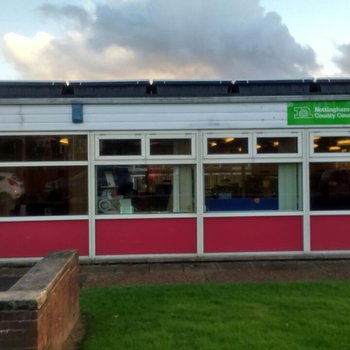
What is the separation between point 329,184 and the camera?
31.3 ft

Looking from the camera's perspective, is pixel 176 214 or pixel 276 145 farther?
pixel 276 145

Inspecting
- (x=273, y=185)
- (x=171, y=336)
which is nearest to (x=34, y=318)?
(x=171, y=336)

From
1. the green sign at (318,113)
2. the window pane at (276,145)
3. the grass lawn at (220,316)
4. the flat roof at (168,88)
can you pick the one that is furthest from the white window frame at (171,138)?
the grass lawn at (220,316)

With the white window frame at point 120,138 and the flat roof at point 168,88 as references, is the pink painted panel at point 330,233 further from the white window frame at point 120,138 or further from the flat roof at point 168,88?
the white window frame at point 120,138

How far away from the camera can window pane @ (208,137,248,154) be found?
938 cm

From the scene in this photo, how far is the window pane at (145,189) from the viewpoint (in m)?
9.33

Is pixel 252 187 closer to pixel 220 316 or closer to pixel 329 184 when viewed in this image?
pixel 329 184

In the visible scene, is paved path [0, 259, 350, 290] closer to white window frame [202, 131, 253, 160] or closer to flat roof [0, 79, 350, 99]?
white window frame [202, 131, 253, 160]

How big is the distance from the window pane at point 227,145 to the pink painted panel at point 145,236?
4.54ft

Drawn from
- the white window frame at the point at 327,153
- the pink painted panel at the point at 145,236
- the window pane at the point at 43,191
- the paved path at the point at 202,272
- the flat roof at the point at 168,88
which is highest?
the flat roof at the point at 168,88

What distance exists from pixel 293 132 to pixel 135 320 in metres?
5.30

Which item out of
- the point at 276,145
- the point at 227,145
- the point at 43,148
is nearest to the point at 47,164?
the point at 43,148

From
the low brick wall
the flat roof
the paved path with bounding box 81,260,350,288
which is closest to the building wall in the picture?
the flat roof

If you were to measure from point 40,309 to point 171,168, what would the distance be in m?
5.95
